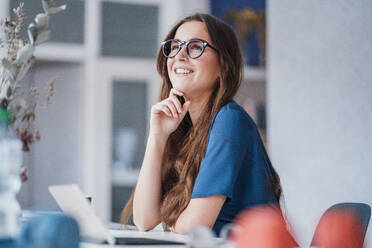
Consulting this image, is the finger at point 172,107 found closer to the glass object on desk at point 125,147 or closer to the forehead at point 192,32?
the forehead at point 192,32

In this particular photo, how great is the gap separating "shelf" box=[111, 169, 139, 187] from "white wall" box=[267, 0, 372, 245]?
7.85ft

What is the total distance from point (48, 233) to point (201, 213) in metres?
0.69

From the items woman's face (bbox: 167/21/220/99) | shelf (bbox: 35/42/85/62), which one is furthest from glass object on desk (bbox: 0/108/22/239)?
shelf (bbox: 35/42/85/62)

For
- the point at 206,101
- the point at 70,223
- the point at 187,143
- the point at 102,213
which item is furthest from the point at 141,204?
the point at 102,213

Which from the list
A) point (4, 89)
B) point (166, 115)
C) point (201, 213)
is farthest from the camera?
point (166, 115)

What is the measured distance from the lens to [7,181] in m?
0.92

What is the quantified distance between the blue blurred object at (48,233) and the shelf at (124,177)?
4314 mm

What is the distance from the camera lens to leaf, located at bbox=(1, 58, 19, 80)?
1.20m

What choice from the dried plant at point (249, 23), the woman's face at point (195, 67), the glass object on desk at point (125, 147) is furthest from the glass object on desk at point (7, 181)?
the dried plant at point (249, 23)

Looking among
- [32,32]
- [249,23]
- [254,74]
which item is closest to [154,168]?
[32,32]

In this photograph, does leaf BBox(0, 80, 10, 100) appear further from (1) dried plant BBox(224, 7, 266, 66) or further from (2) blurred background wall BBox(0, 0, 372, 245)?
(1) dried plant BBox(224, 7, 266, 66)

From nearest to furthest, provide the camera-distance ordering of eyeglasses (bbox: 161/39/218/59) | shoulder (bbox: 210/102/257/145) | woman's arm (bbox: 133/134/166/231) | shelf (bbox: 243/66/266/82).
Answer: shoulder (bbox: 210/102/257/145)
woman's arm (bbox: 133/134/166/231)
eyeglasses (bbox: 161/39/218/59)
shelf (bbox: 243/66/266/82)

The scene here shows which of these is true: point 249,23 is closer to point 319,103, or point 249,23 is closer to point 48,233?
point 319,103

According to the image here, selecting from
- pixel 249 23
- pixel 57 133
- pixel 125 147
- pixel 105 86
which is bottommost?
pixel 125 147
